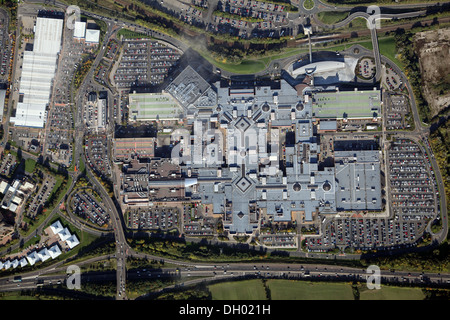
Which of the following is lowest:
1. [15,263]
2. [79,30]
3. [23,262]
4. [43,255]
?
[15,263]

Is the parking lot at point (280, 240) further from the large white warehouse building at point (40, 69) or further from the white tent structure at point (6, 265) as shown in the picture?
the large white warehouse building at point (40, 69)

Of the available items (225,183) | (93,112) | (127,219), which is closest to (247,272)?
(225,183)

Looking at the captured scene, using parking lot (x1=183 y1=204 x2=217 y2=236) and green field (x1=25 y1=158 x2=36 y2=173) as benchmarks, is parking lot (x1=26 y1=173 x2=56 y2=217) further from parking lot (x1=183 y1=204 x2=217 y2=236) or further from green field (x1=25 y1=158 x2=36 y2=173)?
parking lot (x1=183 y1=204 x2=217 y2=236)

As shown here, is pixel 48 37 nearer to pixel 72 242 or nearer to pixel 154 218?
pixel 72 242

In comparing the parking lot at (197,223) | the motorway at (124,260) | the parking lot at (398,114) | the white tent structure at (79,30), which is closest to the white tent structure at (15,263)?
the motorway at (124,260)

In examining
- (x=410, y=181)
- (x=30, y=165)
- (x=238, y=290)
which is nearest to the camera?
(x=238, y=290)

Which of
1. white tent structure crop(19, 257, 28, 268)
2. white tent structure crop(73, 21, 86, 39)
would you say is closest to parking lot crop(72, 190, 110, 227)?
white tent structure crop(19, 257, 28, 268)

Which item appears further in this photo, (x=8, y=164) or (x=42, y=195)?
(x=8, y=164)

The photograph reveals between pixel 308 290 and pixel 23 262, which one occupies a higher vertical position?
pixel 23 262

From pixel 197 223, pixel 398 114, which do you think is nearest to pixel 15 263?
pixel 197 223
